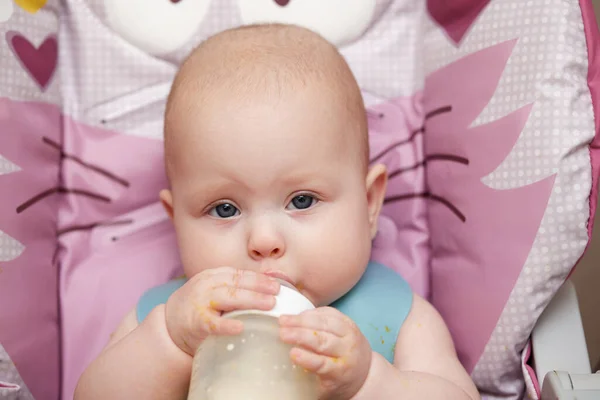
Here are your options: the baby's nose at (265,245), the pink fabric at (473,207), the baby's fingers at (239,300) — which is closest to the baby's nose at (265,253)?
the baby's nose at (265,245)

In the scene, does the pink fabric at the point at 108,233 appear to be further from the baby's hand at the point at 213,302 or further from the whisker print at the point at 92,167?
the baby's hand at the point at 213,302

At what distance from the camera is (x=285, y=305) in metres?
0.69

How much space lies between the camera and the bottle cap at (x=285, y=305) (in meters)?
0.69

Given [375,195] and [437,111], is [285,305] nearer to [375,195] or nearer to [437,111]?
[375,195]

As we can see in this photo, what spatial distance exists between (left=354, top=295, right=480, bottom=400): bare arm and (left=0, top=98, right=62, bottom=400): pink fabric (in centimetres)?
50

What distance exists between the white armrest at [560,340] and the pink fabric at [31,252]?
2.32 feet

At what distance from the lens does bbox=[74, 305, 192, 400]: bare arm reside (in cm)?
82

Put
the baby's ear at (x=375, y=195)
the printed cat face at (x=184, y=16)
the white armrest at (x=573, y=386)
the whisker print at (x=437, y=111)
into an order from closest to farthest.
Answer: the white armrest at (x=573, y=386) → the baby's ear at (x=375, y=195) → the whisker print at (x=437, y=111) → the printed cat face at (x=184, y=16)

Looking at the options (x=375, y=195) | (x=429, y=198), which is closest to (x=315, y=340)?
(x=375, y=195)

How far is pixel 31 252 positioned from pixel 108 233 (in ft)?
0.49

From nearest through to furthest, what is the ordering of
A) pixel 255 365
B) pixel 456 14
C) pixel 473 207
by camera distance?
pixel 255 365 → pixel 473 207 → pixel 456 14

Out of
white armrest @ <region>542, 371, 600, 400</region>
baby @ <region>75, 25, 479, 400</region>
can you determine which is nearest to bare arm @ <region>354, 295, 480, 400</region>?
baby @ <region>75, 25, 479, 400</region>

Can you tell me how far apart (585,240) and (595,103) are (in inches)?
7.2

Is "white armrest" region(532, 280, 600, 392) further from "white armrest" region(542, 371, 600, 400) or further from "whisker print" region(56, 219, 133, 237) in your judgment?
"whisker print" region(56, 219, 133, 237)
